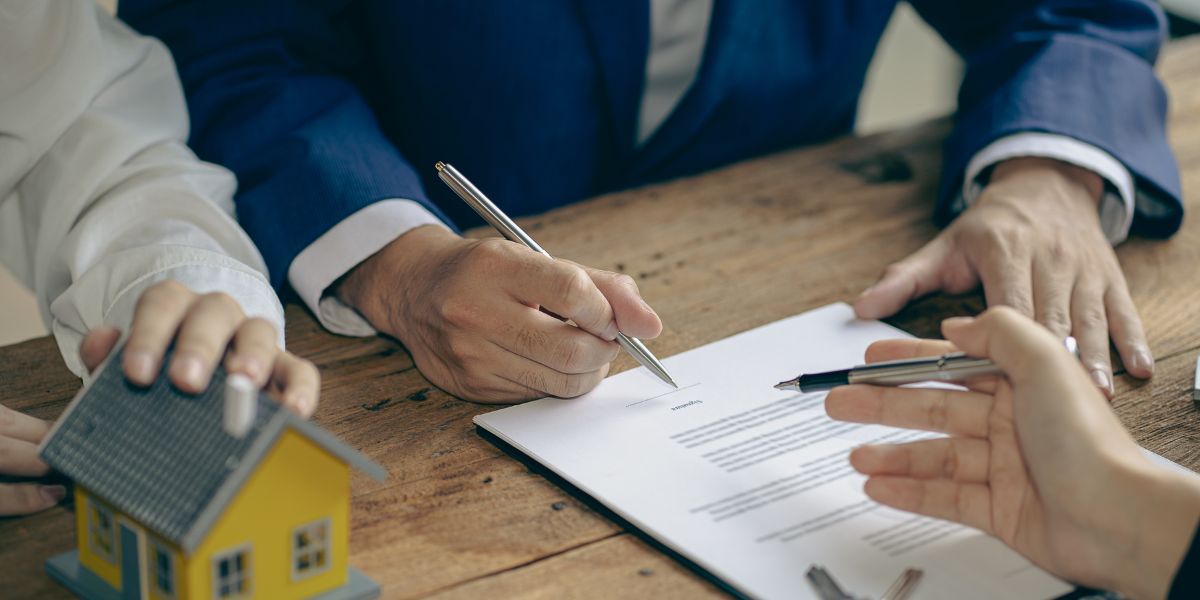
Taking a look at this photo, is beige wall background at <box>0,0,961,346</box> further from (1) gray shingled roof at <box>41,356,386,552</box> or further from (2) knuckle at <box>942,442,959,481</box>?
(1) gray shingled roof at <box>41,356,386,552</box>

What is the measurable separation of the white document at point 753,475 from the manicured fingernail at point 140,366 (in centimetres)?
33

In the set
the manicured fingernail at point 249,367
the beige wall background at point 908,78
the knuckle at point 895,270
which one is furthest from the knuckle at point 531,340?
the beige wall background at point 908,78

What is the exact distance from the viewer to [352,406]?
39.3 inches

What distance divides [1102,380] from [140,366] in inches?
33.0

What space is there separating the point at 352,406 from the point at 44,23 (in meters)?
0.51

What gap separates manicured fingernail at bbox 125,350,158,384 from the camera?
668 mm

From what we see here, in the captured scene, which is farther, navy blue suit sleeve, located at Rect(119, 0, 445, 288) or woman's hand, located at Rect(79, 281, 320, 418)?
navy blue suit sleeve, located at Rect(119, 0, 445, 288)

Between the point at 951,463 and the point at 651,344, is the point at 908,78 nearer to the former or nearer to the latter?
the point at 651,344

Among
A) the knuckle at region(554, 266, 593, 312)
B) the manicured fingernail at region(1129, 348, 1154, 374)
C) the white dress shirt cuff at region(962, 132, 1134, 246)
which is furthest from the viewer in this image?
the white dress shirt cuff at region(962, 132, 1134, 246)

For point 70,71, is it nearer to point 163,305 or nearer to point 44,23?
point 44,23

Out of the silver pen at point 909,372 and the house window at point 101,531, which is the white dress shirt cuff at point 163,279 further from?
the silver pen at point 909,372

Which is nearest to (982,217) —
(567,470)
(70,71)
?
(567,470)

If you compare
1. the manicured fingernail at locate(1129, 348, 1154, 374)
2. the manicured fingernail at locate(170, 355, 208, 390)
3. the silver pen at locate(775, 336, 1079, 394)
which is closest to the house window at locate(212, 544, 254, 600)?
the manicured fingernail at locate(170, 355, 208, 390)

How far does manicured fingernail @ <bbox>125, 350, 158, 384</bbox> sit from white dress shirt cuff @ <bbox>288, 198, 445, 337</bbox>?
441 mm
